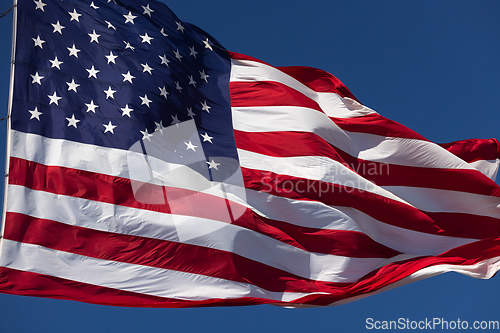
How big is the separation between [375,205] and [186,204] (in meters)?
4.72

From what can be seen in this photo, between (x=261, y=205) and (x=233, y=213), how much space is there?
0.87m

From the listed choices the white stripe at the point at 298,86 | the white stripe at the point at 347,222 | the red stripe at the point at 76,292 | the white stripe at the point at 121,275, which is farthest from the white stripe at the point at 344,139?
the red stripe at the point at 76,292

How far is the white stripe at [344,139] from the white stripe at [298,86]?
0.77 metres

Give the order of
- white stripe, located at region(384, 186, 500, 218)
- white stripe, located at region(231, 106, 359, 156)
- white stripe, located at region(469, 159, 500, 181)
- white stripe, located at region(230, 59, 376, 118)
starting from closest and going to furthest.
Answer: white stripe, located at region(384, 186, 500, 218)
white stripe, located at region(231, 106, 359, 156)
white stripe, located at region(469, 159, 500, 181)
white stripe, located at region(230, 59, 376, 118)

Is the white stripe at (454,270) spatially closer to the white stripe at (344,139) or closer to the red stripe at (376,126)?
the white stripe at (344,139)

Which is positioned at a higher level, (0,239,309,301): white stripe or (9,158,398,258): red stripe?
(9,158,398,258): red stripe

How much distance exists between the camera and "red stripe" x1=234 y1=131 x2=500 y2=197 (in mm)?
14344

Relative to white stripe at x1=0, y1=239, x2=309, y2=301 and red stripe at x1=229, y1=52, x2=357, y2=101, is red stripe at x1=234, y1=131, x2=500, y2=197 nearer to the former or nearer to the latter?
red stripe at x1=229, y1=52, x2=357, y2=101

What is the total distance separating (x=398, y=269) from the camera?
13227mm

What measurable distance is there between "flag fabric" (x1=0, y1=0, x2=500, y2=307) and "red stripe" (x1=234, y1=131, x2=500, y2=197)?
0.04 meters

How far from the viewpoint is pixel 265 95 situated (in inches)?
601

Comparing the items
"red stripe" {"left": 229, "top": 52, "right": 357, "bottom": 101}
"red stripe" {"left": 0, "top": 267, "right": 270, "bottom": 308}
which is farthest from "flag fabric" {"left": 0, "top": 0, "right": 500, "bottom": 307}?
"red stripe" {"left": 229, "top": 52, "right": 357, "bottom": 101}

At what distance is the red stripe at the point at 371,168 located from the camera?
47.1 ft

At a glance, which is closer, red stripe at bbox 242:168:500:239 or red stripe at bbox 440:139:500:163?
red stripe at bbox 242:168:500:239
